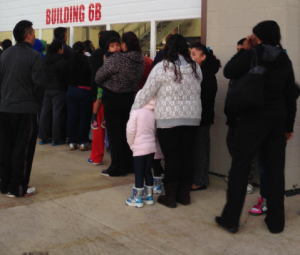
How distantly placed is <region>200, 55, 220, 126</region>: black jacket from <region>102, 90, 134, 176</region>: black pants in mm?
1084

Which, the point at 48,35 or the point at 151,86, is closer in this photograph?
the point at 151,86

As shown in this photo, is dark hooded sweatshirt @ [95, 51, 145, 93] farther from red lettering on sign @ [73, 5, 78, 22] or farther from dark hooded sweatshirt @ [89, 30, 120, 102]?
red lettering on sign @ [73, 5, 78, 22]

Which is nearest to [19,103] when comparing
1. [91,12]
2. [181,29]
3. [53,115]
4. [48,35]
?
[181,29]

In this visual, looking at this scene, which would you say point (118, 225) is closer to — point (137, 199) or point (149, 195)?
point (137, 199)

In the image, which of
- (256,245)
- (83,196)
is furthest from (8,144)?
(256,245)

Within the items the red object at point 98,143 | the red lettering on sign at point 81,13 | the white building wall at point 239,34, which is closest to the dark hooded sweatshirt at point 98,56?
the red object at point 98,143

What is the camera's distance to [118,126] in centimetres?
616

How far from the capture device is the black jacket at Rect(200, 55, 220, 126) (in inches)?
215

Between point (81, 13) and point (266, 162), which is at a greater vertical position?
point (81, 13)

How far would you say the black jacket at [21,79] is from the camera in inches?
196

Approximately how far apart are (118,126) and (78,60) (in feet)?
6.94

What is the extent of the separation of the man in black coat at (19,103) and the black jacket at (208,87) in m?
1.88

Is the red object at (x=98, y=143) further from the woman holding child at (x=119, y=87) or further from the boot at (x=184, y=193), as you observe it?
the boot at (x=184, y=193)

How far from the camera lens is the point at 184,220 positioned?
4.58m
